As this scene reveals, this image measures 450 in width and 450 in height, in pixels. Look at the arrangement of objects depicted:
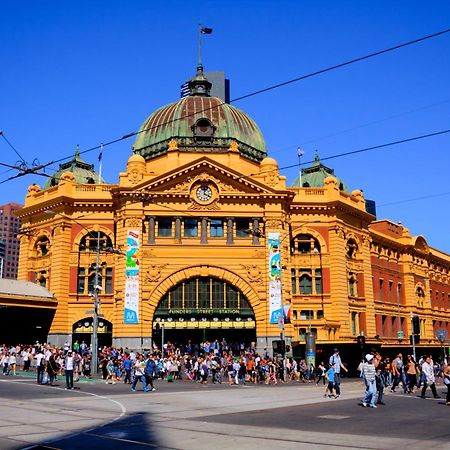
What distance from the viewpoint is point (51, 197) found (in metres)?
57.1

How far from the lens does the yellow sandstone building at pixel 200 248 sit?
5203 cm

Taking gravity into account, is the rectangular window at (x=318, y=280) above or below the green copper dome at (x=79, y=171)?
below

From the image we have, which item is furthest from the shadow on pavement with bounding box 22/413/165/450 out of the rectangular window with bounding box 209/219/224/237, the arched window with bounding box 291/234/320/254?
the arched window with bounding box 291/234/320/254

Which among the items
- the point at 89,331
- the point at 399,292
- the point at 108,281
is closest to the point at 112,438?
the point at 89,331

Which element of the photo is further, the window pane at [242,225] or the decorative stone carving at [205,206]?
the window pane at [242,225]

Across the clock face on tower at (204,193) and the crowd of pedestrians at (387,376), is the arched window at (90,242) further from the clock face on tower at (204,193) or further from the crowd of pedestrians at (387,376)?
the crowd of pedestrians at (387,376)

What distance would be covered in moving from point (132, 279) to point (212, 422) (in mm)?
35718

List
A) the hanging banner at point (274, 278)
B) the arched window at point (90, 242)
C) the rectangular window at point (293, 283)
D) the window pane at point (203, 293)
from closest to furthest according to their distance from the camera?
the hanging banner at point (274, 278)
the window pane at point (203, 293)
the arched window at point (90, 242)
the rectangular window at point (293, 283)

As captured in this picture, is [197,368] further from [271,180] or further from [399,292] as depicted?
[399,292]

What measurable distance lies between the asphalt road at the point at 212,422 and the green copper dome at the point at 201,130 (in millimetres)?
38095

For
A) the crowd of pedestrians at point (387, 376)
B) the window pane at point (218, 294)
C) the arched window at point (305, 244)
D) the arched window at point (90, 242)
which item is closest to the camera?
the crowd of pedestrians at point (387, 376)

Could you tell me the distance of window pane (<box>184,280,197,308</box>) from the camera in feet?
172

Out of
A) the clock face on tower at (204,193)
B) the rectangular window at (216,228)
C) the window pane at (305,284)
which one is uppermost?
the clock face on tower at (204,193)

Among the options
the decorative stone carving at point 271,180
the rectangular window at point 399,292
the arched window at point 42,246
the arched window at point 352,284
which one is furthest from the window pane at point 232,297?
the rectangular window at point 399,292
